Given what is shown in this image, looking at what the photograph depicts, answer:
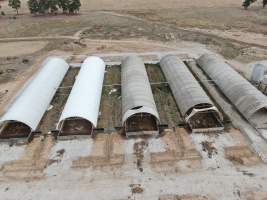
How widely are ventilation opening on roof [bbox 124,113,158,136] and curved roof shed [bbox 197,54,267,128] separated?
27.7 ft

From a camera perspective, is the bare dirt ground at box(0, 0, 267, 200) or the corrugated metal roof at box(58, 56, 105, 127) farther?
the corrugated metal roof at box(58, 56, 105, 127)

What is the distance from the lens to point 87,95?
77.3 feet

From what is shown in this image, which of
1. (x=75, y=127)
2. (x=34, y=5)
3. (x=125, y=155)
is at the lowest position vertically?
(x=125, y=155)

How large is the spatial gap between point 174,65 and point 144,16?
37768 millimetres

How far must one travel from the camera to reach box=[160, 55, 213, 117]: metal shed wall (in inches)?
871

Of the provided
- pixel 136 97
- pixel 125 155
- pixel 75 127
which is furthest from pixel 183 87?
pixel 75 127

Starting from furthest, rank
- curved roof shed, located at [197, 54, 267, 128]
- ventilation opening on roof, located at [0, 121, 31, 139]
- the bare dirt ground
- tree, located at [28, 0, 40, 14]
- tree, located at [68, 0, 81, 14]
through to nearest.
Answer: tree, located at [28, 0, 40, 14] < tree, located at [68, 0, 81, 14] < curved roof shed, located at [197, 54, 267, 128] < ventilation opening on roof, located at [0, 121, 31, 139] < the bare dirt ground

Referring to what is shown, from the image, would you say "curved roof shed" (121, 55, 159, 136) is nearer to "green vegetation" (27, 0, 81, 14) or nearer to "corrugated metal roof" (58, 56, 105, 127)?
"corrugated metal roof" (58, 56, 105, 127)

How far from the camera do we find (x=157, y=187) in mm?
16203

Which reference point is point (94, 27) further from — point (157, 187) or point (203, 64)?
point (157, 187)

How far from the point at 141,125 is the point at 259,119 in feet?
34.7

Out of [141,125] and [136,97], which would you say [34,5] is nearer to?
[136,97]

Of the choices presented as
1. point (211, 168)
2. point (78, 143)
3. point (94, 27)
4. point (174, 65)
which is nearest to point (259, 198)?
point (211, 168)

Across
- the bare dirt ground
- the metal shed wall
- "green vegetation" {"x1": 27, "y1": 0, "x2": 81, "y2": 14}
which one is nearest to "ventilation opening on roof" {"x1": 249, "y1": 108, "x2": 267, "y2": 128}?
the bare dirt ground
